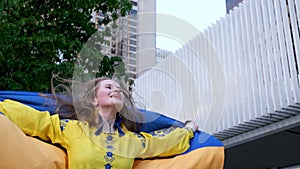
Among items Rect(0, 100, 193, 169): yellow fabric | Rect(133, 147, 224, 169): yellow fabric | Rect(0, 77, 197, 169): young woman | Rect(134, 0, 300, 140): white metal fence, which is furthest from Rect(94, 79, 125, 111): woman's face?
Rect(134, 0, 300, 140): white metal fence

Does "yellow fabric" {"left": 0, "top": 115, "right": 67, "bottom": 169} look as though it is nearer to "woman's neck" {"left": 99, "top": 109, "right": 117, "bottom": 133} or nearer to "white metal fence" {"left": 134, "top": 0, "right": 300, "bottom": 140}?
"woman's neck" {"left": 99, "top": 109, "right": 117, "bottom": 133}

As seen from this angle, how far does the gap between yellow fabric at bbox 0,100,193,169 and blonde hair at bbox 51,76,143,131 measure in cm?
6

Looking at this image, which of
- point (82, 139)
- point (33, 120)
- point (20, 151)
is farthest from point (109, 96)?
point (20, 151)

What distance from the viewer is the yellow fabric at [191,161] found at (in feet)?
6.70

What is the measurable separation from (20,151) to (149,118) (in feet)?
2.58

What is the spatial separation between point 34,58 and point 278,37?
2613 millimetres

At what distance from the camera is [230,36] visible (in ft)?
18.0

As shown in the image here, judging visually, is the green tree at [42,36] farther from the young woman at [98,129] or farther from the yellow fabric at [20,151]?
the yellow fabric at [20,151]

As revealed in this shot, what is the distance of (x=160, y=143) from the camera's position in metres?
2.10

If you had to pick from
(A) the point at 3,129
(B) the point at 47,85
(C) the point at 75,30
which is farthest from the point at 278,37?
(A) the point at 3,129

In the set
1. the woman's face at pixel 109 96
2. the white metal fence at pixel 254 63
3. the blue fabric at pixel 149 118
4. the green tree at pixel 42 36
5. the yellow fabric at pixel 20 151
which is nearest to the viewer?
the yellow fabric at pixel 20 151

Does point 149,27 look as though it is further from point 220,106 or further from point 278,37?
point 278,37

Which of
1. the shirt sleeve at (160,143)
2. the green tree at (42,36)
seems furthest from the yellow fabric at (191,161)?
the green tree at (42,36)

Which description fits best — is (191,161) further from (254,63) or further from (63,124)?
(254,63)
